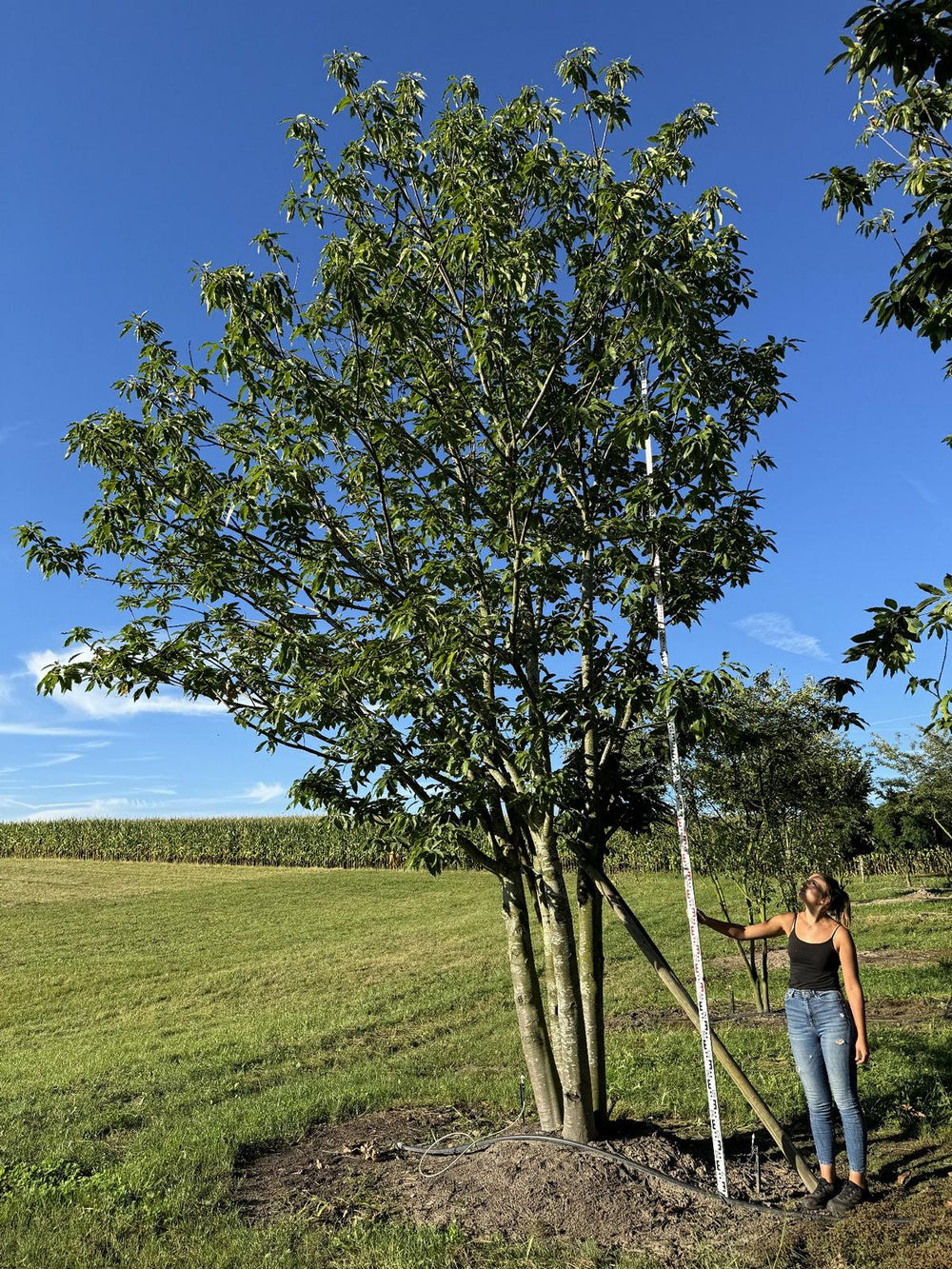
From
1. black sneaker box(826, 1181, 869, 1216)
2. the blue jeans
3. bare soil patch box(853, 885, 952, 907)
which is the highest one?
the blue jeans

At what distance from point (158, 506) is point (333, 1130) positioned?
6.82m

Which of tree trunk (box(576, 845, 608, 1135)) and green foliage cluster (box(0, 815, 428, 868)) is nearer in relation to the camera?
tree trunk (box(576, 845, 608, 1135))

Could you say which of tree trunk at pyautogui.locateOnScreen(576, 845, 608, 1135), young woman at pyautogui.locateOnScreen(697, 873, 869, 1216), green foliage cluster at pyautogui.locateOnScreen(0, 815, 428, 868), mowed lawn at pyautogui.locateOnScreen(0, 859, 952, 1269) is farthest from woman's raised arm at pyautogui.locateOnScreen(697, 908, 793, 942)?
green foliage cluster at pyautogui.locateOnScreen(0, 815, 428, 868)

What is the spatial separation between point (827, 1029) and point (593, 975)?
2566mm

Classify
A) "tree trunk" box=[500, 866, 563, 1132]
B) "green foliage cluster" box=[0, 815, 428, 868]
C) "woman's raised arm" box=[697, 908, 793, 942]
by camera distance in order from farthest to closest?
"green foliage cluster" box=[0, 815, 428, 868]
"tree trunk" box=[500, 866, 563, 1132]
"woman's raised arm" box=[697, 908, 793, 942]

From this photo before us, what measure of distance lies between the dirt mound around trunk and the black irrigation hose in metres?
0.05

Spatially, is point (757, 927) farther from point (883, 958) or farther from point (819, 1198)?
point (883, 958)

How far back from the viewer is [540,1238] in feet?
18.9

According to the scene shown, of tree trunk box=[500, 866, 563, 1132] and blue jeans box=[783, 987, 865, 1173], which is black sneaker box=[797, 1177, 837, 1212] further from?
tree trunk box=[500, 866, 563, 1132]

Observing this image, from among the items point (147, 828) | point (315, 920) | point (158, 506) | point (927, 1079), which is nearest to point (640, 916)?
point (315, 920)

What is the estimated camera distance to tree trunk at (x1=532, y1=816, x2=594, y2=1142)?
7.20 meters

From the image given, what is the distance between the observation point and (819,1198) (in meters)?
5.98

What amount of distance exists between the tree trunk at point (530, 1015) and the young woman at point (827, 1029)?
2.32 m

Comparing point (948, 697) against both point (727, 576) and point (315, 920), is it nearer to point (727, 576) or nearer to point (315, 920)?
point (727, 576)
